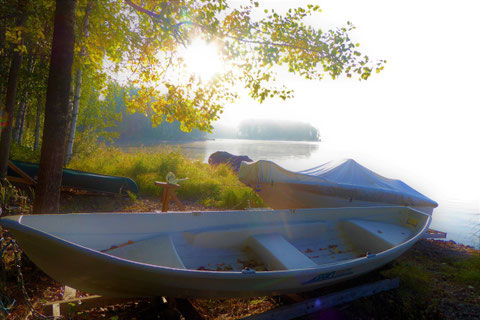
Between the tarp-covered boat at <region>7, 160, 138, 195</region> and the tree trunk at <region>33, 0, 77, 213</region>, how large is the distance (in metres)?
3.74

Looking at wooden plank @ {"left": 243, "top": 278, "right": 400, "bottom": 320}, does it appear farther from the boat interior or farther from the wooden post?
the wooden post

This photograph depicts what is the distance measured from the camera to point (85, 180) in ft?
24.0

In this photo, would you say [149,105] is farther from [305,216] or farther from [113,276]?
[113,276]

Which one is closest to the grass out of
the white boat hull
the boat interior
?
the boat interior

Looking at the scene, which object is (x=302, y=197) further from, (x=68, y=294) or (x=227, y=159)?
(x=227, y=159)

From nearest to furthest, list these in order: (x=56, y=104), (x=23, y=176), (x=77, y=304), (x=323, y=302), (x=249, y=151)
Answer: (x=77, y=304) → (x=323, y=302) → (x=56, y=104) → (x=23, y=176) → (x=249, y=151)

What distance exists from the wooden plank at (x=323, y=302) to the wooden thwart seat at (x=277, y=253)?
415 mm

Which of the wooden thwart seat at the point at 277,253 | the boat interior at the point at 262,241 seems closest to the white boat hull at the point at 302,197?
the boat interior at the point at 262,241

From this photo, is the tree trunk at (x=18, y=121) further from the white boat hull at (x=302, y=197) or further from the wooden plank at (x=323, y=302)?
the wooden plank at (x=323, y=302)

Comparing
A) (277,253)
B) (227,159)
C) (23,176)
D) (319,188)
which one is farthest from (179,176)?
(277,253)

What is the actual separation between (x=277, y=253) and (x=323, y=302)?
80cm

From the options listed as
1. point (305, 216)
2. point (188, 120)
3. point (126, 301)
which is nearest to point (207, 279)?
point (126, 301)

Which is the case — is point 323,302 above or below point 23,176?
below

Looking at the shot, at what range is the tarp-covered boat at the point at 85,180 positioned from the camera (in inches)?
285
